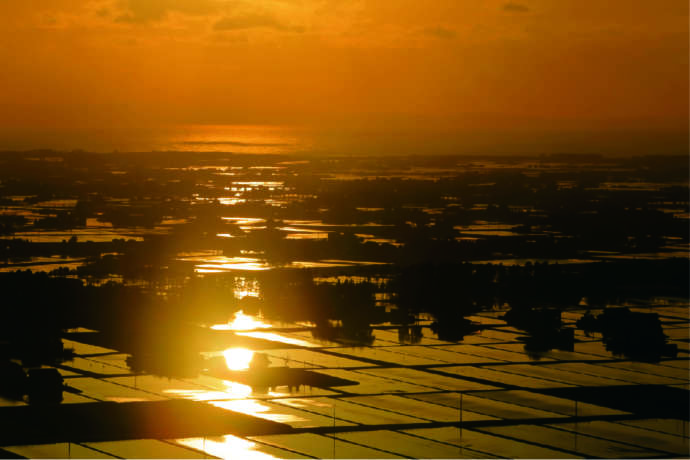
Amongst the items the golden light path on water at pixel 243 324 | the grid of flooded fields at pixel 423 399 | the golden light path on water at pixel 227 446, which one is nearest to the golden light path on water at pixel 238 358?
the grid of flooded fields at pixel 423 399

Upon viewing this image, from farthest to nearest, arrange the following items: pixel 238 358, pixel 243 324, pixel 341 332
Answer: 1. pixel 243 324
2. pixel 341 332
3. pixel 238 358

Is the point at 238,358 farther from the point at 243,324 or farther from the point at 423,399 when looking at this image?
the point at 423,399

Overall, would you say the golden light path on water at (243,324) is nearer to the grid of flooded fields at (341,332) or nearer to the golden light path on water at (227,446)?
the grid of flooded fields at (341,332)

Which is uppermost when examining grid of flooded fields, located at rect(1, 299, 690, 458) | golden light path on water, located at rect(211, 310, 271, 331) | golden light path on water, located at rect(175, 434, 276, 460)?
golden light path on water, located at rect(211, 310, 271, 331)

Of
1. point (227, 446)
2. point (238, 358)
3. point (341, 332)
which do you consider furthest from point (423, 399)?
point (341, 332)

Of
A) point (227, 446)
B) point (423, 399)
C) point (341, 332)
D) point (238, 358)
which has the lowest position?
point (227, 446)

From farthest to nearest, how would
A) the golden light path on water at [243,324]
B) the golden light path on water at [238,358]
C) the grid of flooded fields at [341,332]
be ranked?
the golden light path on water at [243,324], the golden light path on water at [238,358], the grid of flooded fields at [341,332]

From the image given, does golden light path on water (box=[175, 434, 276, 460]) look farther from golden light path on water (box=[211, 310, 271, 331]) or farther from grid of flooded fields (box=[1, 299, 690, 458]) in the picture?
golden light path on water (box=[211, 310, 271, 331])

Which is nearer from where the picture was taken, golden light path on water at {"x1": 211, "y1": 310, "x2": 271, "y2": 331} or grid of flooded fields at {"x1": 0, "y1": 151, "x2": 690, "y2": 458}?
grid of flooded fields at {"x1": 0, "y1": 151, "x2": 690, "y2": 458}

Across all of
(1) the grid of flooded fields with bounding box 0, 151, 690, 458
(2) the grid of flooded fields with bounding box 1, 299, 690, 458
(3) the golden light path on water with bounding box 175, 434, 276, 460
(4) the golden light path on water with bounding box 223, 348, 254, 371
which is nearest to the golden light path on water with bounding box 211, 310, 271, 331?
(1) the grid of flooded fields with bounding box 0, 151, 690, 458
